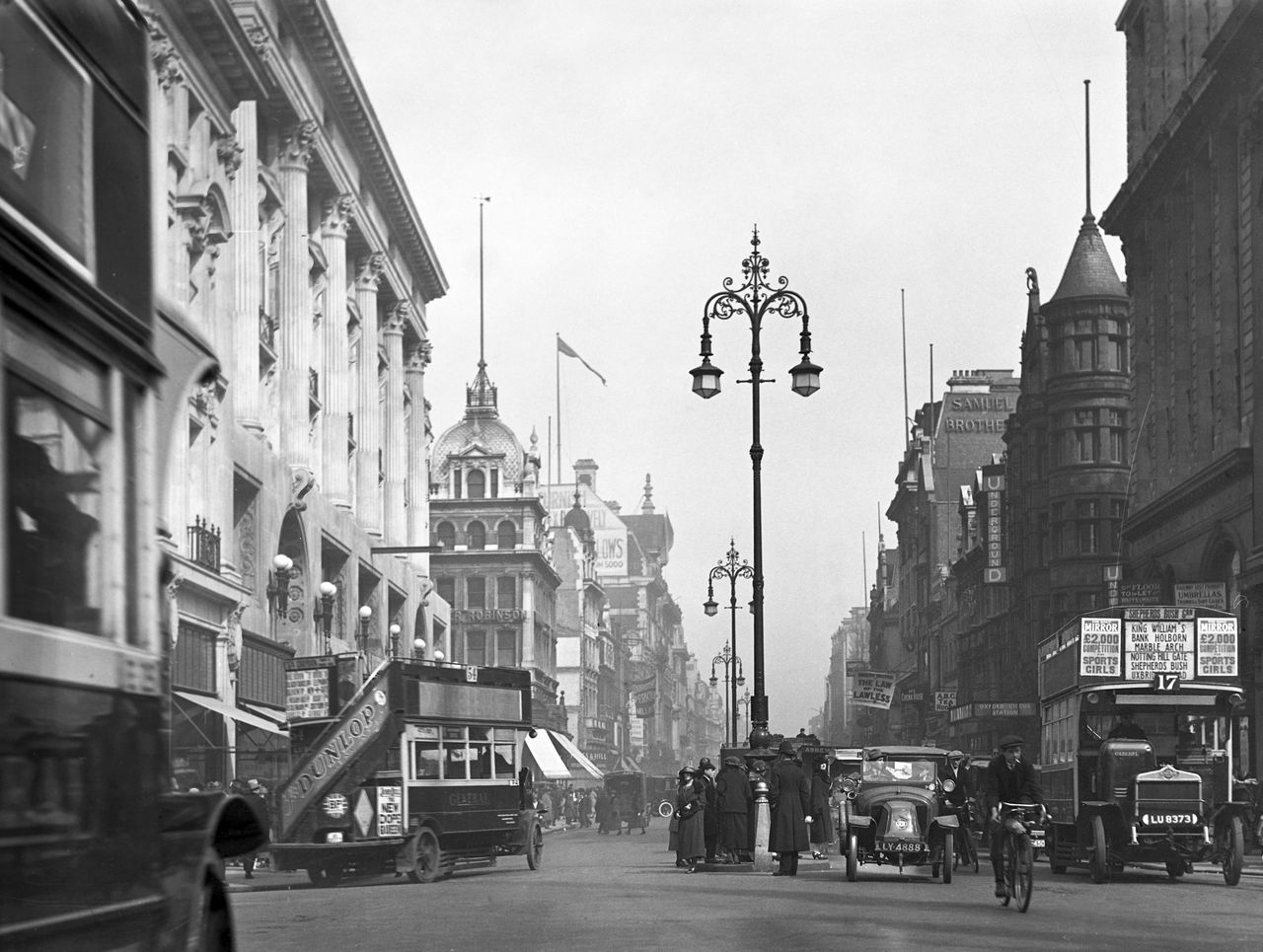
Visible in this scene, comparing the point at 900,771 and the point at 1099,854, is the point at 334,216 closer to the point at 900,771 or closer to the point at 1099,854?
the point at 900,771

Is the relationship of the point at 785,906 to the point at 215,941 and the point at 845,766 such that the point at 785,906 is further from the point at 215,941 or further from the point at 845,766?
the point at 845,766

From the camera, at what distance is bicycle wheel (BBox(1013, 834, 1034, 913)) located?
18.4 m

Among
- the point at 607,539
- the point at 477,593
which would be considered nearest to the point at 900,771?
the point at 477,593

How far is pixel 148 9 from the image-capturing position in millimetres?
39125

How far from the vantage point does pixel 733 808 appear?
96.2ft

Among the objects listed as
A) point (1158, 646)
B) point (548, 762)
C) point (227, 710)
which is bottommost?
point (548, 762)

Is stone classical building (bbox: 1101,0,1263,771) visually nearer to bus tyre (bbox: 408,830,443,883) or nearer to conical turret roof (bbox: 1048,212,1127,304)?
conical turret roof (bbox: 1048,212,1127,304)

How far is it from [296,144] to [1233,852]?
37.2 m

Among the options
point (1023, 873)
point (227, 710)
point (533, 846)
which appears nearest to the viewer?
point (1023, 873)

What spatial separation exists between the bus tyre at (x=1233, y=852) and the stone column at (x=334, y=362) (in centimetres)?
3981

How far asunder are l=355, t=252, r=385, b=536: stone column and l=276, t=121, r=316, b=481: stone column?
11493mm

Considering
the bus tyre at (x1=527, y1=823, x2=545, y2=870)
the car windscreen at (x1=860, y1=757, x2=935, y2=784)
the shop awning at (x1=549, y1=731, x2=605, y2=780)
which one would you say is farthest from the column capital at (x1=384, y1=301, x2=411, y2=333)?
the car windscreen at (x1=860, y1=757, x2=935, y2=784)

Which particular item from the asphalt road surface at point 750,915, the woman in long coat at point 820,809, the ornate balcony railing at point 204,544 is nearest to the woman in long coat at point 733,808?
the asphalt road surface at point 750,915

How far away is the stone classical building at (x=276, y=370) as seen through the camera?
4156 cm
